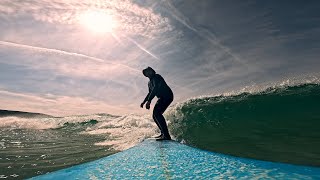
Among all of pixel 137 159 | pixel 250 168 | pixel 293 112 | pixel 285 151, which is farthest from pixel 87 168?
pixel 293 112

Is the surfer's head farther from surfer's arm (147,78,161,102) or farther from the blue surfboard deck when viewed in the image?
the blue surfboard deck

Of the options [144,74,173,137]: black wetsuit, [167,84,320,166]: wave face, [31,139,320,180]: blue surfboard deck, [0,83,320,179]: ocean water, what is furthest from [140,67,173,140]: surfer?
[31,139,320,180]: blue surfboard deck

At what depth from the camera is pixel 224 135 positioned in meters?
10.4

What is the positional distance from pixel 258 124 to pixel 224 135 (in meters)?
2.43

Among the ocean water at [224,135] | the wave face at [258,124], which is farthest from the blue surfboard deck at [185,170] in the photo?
the wave face at [258,124]

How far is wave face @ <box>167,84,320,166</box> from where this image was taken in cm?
696

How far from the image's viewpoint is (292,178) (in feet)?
11.0

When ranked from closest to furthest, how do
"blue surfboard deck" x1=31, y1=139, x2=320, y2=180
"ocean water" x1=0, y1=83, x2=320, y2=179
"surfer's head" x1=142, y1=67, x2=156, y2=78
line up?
"blue surfboard deck" x1=31, y1=139, x2=320, y2=180 → "ocean water" x1=0, y1=83, x2=320, y2=179 → "surfer's head" x1=142, y1=67, x2=156, y2=78

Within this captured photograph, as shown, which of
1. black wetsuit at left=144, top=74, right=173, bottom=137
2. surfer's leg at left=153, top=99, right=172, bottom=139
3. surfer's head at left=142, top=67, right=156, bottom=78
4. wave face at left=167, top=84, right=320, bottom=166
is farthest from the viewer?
surfer's head at left=142, top=67, right=156, bottom=78

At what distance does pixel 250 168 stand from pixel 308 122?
826 cm

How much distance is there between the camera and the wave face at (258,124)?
696 cm

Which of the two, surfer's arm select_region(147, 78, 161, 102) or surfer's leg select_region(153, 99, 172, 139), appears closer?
surfer's leg select_region(153, 99, 172, 139)

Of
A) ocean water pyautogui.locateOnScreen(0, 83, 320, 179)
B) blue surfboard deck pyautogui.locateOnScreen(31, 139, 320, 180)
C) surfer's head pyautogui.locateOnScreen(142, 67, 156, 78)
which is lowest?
blue surfboard deck pyautogui.locateOnScreen(31, 139, 320, 180)

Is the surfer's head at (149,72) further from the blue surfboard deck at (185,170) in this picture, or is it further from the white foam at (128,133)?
the blue surfboard deck at (185,170)
